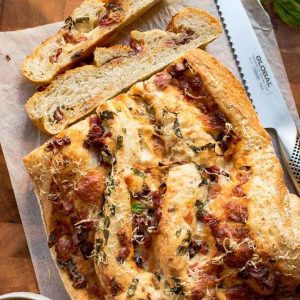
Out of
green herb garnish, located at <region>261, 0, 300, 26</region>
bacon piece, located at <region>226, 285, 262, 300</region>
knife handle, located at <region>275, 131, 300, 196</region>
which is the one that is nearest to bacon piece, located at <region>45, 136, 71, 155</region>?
bacon piece, located at <region>226, 285, 262, 300</region>

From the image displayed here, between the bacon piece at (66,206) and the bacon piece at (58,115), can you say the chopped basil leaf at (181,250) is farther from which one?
the bacon piece at (58,115)

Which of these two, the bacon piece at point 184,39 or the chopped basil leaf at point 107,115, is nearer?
the chopped basil leaf at point 107,115

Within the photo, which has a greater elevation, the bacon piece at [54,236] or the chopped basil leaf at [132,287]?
the bacon piece at [54,236]

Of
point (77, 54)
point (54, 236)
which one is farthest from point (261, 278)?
point (77, 54)

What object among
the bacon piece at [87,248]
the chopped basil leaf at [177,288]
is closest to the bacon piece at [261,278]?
the chopped basil leaf at [177,288]

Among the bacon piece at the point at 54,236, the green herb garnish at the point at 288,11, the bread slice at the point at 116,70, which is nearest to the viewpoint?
the bacon piece at the point at 54,236

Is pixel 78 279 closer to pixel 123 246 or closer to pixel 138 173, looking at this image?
pixel 123 246

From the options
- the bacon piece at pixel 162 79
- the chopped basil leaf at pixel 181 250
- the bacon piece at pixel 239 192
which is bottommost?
the chopped basil leaf at pixel 181 250

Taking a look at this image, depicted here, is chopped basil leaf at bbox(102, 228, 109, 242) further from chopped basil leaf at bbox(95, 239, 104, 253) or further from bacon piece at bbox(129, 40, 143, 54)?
bacon piece at bbox(129, 40, 143, 54)
